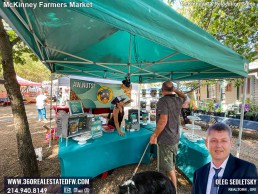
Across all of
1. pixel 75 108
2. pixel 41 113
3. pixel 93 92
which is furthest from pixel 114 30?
pixel 41 113

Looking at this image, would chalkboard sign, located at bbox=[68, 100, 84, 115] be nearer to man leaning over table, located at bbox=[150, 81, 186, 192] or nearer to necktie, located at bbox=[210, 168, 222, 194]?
man leaning over table, located at bbox=[150, 81, 186, 192]

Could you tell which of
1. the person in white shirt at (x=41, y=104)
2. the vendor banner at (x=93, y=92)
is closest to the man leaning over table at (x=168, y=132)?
the vendor banner at (x=93, y=92)

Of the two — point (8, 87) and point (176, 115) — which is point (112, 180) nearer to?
point (176, 115)

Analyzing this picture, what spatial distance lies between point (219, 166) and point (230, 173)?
0.09 m

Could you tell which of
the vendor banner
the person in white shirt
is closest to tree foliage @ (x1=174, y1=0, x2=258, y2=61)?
the vendor banner

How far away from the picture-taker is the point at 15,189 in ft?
8.65

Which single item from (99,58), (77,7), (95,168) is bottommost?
(95,168)

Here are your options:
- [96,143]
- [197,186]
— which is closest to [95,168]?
[96,143]

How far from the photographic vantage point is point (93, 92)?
211 inches

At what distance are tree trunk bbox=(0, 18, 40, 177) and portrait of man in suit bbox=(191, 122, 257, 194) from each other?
3093 mm

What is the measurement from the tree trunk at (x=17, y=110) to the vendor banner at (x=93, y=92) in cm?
191

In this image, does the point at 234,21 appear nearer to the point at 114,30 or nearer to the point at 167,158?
the point at 114,30

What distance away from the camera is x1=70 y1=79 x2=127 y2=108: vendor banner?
188 inches

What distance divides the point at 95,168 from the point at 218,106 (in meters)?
8.75
